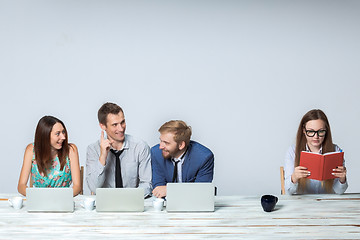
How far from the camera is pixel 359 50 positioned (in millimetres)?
4992

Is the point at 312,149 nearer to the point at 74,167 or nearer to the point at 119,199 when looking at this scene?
the point at 119,199

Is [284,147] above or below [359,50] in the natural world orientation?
below

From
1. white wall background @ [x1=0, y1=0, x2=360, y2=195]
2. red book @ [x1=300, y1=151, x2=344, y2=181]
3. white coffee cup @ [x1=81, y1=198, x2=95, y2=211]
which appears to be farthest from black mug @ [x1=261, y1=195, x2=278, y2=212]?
white wall background @ [x1=0, y1=0, x2=360, y2=195]

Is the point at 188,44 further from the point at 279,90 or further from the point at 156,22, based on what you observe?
the point at 279,90

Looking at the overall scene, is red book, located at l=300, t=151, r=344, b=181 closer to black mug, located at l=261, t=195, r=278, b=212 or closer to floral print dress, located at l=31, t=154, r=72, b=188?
black mug, located at l=261, t=195, r=278, b=212

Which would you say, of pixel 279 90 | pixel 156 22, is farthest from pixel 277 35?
pixel 156 22

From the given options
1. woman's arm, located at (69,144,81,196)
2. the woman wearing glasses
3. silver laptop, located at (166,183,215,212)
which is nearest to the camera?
silver laptop, located at (166,183,215,212)

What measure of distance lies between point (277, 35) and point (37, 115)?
2540 millimetres

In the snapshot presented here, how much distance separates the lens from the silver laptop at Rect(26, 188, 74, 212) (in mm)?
2711

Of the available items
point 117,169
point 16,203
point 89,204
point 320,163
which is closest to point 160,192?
point 89,204

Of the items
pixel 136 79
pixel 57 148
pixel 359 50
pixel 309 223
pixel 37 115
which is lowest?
pixel 309 223

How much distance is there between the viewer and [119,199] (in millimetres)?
2715

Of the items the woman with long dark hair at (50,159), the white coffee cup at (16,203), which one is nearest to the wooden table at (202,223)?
the white coffee cup at (16,203)

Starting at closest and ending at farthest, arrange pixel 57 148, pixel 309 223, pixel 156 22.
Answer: pixel 309 223
pixel 57 148
pixel 156 22
